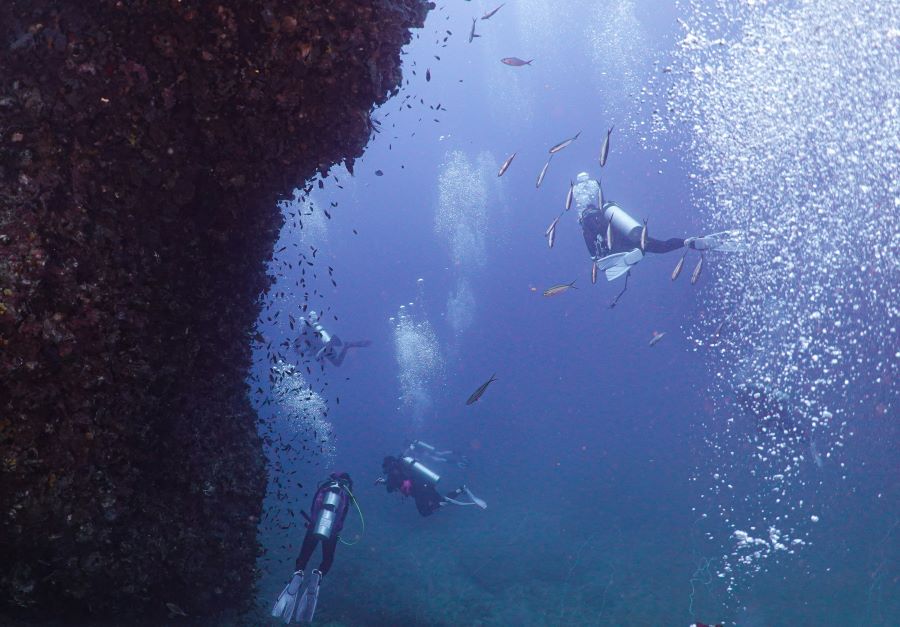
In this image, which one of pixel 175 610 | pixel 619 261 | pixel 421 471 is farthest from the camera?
pixel 421 471

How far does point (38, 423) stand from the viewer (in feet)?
8.82

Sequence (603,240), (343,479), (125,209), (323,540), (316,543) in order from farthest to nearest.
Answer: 1. (603,240)
2. (343,479)
3. (323,540)
4. (316,543)
5. (125,209)

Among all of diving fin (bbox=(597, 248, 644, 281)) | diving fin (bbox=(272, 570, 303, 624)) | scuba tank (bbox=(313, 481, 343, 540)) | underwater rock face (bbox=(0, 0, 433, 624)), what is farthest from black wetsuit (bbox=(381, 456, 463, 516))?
underwater rock face (bbox=(0, 0, 433, 624))

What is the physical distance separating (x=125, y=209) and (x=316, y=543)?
21.2 ft

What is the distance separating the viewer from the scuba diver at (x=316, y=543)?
7.36 metres

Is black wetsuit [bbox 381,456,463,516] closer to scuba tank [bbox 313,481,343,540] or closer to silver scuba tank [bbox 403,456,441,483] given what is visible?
silver scuba tank [bbox 403,456,441,483]

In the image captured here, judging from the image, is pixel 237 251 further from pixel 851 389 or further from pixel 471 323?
pixel 471 323

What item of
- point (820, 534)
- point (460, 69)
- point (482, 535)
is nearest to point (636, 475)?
point (820, 534)

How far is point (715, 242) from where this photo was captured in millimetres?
10422

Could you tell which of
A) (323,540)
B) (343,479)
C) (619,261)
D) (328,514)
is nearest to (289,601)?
(323,540)

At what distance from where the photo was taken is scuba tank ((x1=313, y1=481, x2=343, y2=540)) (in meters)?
8.11

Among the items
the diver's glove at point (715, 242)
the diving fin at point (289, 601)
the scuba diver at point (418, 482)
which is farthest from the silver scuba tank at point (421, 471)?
the diver's glove at point (715, 242)

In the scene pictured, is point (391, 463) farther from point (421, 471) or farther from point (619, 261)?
point (619, 261)

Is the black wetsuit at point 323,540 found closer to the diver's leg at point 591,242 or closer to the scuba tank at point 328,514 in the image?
the scuba tank at point 328,514
